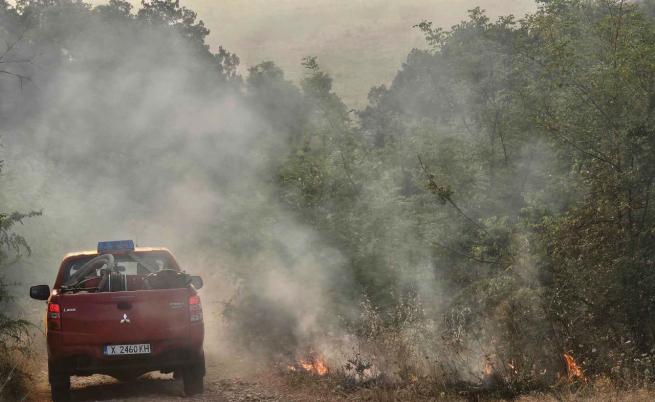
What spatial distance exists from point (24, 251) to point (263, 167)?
637 centimetres

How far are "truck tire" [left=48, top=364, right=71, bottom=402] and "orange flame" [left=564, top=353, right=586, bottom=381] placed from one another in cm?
593

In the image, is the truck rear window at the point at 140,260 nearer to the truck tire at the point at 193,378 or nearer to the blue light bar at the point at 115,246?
the blue light bar at the point at 115,246

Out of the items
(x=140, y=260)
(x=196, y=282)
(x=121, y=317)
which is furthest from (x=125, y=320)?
(x=196, y=282)

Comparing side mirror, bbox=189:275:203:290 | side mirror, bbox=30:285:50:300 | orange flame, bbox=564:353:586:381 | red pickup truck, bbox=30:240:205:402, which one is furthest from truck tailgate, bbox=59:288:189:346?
orange flame, bbox=564:353:586:381

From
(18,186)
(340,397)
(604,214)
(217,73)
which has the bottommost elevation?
(340,397)

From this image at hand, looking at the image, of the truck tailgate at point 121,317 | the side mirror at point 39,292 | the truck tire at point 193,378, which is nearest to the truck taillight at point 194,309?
the truck tailgate at point 121,317

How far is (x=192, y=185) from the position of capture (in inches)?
1316

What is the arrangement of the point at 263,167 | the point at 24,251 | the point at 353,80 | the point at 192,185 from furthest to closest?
1. the point at 353,80
2. the point at 192,185
3. the point at 263,167
4. the point at 24,251

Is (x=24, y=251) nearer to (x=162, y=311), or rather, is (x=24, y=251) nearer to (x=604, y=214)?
(x=162, y=311)

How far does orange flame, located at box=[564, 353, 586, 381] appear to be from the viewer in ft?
31.5

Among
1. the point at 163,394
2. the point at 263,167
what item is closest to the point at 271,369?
the point at 163,394

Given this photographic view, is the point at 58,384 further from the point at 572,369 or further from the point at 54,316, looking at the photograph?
the point at 572,369

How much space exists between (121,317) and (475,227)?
585 cm

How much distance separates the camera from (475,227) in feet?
43.0
